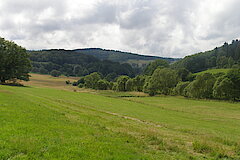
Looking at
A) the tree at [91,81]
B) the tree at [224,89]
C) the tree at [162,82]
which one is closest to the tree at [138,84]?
the tree at [162,82]

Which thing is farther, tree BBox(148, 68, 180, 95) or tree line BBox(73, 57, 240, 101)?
tree BBox(148, 68, 180, 95)

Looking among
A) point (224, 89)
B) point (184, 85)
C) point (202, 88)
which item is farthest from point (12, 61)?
point (224, 89)

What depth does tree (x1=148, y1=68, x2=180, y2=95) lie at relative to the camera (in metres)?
107

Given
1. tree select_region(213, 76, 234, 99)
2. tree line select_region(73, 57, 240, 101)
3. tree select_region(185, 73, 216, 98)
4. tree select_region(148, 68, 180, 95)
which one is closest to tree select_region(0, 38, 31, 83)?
tree line select_region(73, 57, 240, 101)

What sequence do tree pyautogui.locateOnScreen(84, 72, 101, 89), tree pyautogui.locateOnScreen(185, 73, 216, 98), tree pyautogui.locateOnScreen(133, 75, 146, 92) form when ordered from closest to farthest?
1. tree pyautogui.locateOnScreen(185, 73, 216, 98)
2. tree pyautogui.locateOnScreen(133, 75, 146, 92)
3. tree pyautogui.locateOnScreen(84, 72, 101, 89)

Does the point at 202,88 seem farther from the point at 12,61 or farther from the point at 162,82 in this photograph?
the point at 12,61

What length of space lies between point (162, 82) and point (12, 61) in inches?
2941

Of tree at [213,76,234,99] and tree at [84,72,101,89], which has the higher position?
tree at [213,76,234,99]

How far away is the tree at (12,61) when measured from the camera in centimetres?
7494

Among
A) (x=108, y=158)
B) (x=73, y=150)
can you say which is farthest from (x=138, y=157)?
(x=73, y=150)

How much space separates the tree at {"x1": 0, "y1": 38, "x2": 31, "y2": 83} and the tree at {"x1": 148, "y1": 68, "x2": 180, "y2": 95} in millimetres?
62670

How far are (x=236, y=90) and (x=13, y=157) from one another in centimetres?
8633

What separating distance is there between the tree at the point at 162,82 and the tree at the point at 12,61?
62.7m

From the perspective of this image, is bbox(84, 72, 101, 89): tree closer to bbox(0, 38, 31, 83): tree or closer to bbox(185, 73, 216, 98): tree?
bbox(0, 38, 31, 83): tree
